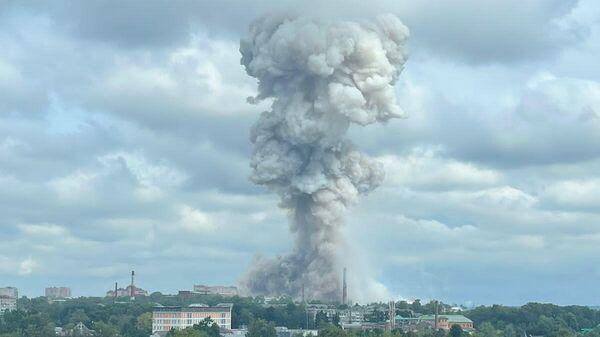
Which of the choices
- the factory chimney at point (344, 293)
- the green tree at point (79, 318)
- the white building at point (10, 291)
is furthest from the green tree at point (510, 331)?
the white building at point (10, 291)

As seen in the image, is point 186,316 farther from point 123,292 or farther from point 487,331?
point 123,292

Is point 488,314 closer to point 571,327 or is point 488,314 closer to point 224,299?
point 571,327

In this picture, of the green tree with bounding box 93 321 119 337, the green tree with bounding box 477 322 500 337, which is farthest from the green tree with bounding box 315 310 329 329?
the green tree with bounding box 93 321 119 337

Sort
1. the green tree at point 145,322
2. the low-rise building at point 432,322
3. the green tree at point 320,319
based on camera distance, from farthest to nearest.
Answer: the low-rise building at point 432,322
the green tree at point 145,322
the green tree at point 320,319

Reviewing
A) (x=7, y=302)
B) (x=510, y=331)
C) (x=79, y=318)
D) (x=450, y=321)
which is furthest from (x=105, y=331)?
(x=7, y=302)

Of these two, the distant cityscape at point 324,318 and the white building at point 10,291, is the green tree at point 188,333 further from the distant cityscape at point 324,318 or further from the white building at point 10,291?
the white building at point 10,291

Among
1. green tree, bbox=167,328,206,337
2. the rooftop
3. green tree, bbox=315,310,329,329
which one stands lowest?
green tree, bbox=167,328,206,337

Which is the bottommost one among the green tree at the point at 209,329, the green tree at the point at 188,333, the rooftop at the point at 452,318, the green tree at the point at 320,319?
the green tree at the point at 188,333

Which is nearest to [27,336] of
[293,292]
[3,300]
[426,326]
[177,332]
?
[177,332]

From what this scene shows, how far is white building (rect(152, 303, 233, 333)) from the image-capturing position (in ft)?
356

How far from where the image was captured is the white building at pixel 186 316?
108 metres

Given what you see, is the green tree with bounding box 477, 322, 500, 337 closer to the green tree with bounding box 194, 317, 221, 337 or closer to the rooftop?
the rooftop

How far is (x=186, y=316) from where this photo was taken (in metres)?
112

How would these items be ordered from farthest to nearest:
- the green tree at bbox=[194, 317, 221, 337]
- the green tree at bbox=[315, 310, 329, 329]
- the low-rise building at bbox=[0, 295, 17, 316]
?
the low-rise building at bbox=[0, 295, 17, 316] → the green tree at bbox=[315, 310, 329, 329] → the green tree at bbox=[194, 317, 221, 337]
